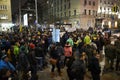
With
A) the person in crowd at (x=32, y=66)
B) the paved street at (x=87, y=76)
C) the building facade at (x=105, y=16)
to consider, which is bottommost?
the paved street at (x=87, y=76)

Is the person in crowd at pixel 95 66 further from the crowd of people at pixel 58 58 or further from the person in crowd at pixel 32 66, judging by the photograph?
the person in crowd at pixel 32 66

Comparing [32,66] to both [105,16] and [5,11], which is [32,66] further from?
[5,11]

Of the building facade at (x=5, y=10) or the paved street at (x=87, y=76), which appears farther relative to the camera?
the building facade at (x=5, y=10)

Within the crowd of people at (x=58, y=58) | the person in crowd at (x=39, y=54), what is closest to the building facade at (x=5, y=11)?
the crowd of people at (x=58, y=58)

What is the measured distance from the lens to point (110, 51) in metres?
12.9

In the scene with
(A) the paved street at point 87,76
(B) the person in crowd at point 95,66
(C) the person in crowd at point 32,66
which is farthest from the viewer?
(A) the paved street at point 87,76

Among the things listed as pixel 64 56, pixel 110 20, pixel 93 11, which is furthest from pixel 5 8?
pixel 64 56

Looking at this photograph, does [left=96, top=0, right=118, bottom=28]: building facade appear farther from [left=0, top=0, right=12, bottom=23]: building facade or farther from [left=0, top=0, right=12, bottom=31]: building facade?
[left=0, top=0, right=12, bottom=23]: building facade

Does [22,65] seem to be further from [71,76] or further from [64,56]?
[64,56]

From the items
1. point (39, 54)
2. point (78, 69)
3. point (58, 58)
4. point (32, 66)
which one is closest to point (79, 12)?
point (39, 54)

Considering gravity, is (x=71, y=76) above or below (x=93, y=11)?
below

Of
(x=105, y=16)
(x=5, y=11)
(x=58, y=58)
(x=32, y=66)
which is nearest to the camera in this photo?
(x=32, y=66)

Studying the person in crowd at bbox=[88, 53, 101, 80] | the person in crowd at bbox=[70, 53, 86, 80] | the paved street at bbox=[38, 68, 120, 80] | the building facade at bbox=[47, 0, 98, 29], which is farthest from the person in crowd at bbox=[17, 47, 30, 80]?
the building facade at bbox=[47, 0, 98, 29]

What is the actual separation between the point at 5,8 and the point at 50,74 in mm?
66647
